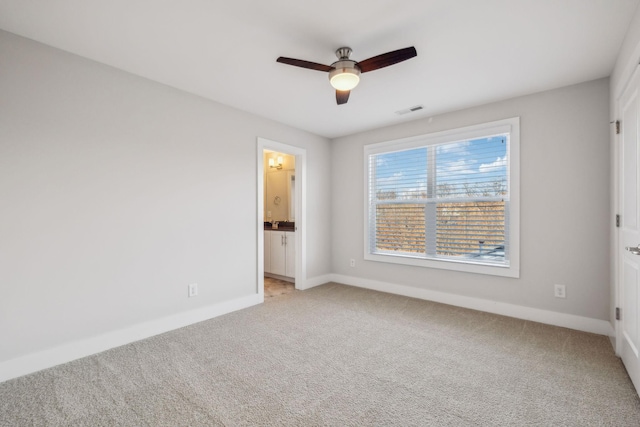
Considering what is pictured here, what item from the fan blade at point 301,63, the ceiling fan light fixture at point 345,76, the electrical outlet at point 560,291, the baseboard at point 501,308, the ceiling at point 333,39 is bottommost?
the baseboard at point 501,308

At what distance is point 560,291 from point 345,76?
119 inches

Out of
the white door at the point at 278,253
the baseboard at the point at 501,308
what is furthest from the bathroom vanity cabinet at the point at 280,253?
→ the baseboard at the point at 501,308

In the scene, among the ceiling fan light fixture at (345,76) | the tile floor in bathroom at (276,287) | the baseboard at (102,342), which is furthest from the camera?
the tile floor in bathroom at (276,287)

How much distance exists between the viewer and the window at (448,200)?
343 centimetres

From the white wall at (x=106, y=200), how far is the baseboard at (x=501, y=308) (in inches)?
80.1

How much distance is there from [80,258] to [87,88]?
140 cm

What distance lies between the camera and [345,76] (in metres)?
2.30

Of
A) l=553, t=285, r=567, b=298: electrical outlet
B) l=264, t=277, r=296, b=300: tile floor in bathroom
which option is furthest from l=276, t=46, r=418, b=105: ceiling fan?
l=264, t=277, r=296, b=300: tile floor in bathroom

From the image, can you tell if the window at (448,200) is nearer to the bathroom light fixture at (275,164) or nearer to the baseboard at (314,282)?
the baseboard at (314,282)

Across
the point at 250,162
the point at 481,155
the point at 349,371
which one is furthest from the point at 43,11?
the point at 481,155

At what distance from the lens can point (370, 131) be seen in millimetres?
4586

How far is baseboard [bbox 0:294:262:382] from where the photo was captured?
214 cm

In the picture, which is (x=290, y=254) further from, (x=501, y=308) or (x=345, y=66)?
(x=345, y=66)

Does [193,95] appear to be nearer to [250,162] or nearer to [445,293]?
[250,162]
